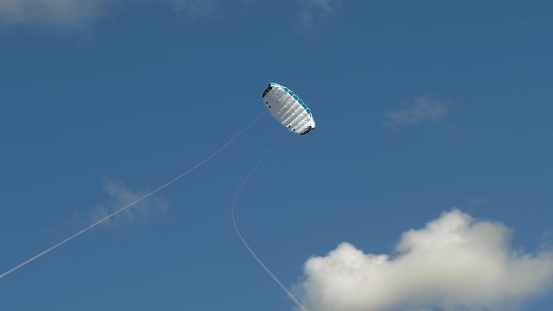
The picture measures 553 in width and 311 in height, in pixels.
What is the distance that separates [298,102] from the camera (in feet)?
515

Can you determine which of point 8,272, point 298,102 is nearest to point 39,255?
point 8,272

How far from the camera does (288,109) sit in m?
160

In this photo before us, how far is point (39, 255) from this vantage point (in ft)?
297

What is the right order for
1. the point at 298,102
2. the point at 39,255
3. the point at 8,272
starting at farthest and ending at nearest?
the point at 298,102, the point at 39,255, the point at 8,272

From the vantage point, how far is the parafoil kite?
6176 inches

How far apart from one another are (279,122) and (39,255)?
79.3m

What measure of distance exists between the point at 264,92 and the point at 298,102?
25.6ft

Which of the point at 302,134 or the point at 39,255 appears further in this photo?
the point at 302,134

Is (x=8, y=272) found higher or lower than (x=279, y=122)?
lower

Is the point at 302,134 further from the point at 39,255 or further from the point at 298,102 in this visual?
the point at 39,255

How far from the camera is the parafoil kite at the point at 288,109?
157 m

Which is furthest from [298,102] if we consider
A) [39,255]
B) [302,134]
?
[39,255]

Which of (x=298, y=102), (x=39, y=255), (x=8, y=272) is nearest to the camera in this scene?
(x=8, y=272)

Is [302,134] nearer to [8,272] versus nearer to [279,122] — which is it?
[279,122]
